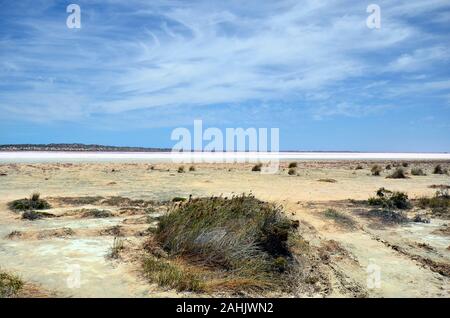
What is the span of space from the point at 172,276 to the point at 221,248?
146 centimetres

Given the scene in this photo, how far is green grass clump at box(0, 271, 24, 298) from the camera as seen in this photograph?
661cm

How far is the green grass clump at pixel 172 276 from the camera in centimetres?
711

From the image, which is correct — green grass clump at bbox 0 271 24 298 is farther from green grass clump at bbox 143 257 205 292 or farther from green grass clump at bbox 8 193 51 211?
green grass clump at bbox 8 193 51 211

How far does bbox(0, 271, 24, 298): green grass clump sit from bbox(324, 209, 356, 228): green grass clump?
868 cm

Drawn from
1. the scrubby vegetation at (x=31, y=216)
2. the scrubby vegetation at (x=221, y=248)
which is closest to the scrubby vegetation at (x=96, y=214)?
the scrubby vegetation at (x=31, y=216)

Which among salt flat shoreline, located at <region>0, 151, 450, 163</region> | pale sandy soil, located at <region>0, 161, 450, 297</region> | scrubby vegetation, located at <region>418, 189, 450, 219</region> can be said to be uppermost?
salt flat shoreline, located at <region>0, 151, 450, 163</region>

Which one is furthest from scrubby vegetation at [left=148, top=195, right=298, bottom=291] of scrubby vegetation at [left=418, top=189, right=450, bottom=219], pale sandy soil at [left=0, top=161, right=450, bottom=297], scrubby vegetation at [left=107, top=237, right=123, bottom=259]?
scrubby vegetation at [left=418, top=189, right=450, bottom=219]

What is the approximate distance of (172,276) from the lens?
287 inches

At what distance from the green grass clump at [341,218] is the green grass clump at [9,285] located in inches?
342

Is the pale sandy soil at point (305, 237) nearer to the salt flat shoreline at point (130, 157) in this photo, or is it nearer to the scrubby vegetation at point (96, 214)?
the scrubby vegetation at point (96, 214)

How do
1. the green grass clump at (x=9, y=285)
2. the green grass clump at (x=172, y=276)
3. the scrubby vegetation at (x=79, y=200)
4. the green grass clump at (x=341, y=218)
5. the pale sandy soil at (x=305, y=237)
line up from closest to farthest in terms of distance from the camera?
the green grass clump at (x=9, y=285), the green grass clump at (x=172, y=276), the pale sandy soil at (x=305, y=237), the green grass clump at (x=341, y=218), the scrubby vegetation at (x=79, y=200)

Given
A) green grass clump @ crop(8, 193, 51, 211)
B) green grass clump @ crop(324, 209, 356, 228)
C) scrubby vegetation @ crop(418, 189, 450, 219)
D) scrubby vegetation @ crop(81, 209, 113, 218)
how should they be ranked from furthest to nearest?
scrubby vegetation @ crop(418, 189, 450, 219)
green grass clump @ crop(8, 193, 51, 211)
scrubby vegetation @ crop(81, 209, 113, 218)
green grass clump @ crop(324, 209, 356, 228)

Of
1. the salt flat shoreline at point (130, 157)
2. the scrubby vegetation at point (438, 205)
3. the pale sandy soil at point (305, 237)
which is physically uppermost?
the salt flat shoreline at point (130, 157)
